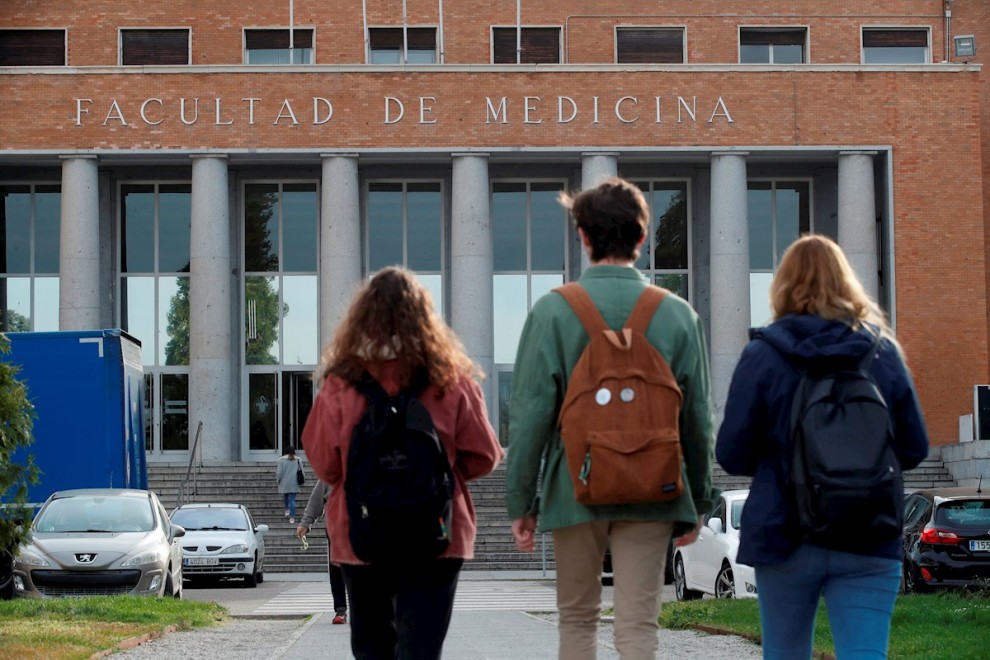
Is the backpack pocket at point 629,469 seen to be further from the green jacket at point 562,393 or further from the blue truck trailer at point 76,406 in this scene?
the blue truck trailer at point 76,406

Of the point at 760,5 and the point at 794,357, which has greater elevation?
the point at 760,5

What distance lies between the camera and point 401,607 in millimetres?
5172

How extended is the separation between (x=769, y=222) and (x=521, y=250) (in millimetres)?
5994

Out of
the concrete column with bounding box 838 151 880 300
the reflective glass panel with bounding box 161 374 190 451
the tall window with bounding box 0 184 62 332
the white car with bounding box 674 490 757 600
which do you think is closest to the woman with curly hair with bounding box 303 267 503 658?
the white car with bounding box 674 490 757 600

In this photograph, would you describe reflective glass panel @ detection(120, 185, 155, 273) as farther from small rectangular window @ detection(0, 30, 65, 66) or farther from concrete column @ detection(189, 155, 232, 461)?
small rectangular window @ detection(0, 30, 65, 66)

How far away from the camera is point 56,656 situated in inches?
400

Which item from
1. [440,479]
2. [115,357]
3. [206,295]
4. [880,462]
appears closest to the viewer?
[880,462]

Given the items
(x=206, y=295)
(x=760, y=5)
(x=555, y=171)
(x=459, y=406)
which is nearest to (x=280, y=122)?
(x=206, y=295)

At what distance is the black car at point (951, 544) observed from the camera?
16406 millimetres

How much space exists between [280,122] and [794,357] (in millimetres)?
31228

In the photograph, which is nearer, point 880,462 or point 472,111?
point 880,462

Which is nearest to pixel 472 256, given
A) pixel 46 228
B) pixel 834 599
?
pixel 46 228

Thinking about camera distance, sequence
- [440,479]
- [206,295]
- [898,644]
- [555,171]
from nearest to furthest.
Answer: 1. [440,479]
2. [898,644]
3. [206,295]
4. [555,171]

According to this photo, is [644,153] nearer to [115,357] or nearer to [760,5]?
[760,5]
